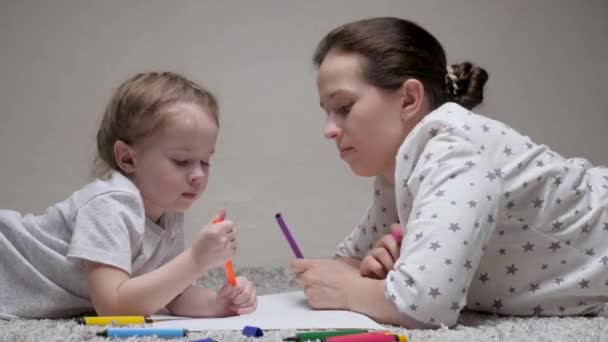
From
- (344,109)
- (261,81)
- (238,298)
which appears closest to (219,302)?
(238,298)

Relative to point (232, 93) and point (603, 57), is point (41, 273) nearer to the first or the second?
point (232, 93)

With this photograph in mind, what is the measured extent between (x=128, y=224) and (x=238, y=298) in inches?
8.0

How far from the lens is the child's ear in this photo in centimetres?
118

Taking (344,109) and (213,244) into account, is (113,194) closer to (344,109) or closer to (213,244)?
(213,244)

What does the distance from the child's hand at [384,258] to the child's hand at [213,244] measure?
24 centimetres

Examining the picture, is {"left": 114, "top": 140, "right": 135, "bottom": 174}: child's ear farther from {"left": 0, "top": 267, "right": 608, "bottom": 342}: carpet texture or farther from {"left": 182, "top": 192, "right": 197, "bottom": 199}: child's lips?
{"left": 0, "top": 267, "right": 608, "bottom": 342}: carpet texture

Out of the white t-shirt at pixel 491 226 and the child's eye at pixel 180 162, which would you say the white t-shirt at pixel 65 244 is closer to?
the child's eye at pixel 180 162

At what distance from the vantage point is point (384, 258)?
1158 millimetres

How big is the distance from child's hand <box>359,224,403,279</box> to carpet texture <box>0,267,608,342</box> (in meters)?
0.14

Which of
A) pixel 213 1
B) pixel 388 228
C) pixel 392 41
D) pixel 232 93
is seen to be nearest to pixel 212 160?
pixel 232 93

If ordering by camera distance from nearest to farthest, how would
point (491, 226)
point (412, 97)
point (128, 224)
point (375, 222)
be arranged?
point (491, 226)
point (128, 224)
point (412, 97)
point (375, 222)

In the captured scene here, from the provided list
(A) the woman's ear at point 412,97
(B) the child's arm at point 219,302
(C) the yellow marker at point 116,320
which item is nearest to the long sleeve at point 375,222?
(A) the woman's ear at point 412,97

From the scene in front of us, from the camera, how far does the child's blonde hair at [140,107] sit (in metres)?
1.17

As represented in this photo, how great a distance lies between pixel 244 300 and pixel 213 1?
3.89ft
